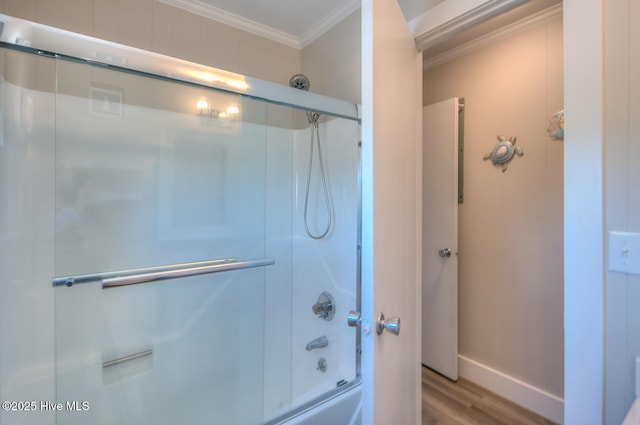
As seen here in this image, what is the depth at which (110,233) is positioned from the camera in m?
1.49

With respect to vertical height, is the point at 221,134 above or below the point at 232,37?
below

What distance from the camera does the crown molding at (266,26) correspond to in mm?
1708

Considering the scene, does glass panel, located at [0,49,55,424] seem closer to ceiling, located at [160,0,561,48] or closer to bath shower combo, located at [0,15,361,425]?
bath shower combo, located at [0,15,361,425]

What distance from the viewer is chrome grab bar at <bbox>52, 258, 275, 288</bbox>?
1395 millimetres

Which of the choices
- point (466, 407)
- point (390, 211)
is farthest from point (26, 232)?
point (466, 407)

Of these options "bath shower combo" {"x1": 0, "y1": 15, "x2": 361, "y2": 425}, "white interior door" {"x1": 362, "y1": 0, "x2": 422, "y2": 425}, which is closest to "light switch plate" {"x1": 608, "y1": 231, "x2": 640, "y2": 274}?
"white interior door" {"x1": 362, "y1": 0, "x2": 422, "y2": 425}

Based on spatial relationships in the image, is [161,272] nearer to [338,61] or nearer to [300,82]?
[300,82]

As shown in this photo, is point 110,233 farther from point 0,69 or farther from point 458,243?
point 458,243

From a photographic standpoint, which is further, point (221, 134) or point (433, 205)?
point (433, 205)

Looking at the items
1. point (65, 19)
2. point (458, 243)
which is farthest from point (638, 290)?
point (65, 19)

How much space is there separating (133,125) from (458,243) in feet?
7.40

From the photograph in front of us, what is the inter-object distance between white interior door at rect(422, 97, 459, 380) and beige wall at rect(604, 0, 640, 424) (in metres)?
1.12

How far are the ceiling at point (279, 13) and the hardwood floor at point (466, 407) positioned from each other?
2375 millimetres

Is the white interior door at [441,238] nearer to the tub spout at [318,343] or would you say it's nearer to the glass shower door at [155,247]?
the tub spout at [318,343]
